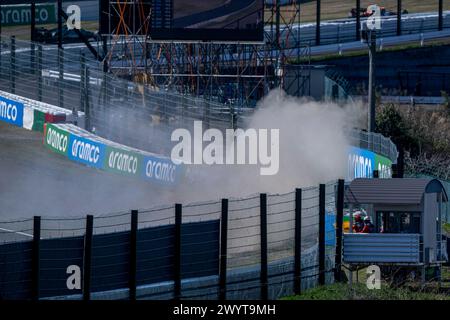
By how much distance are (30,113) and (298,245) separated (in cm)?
1161

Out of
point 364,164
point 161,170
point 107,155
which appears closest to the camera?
point 161,170

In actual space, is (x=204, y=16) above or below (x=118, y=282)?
above

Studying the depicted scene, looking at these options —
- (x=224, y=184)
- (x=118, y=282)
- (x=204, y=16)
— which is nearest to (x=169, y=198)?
(x=224, y=184)

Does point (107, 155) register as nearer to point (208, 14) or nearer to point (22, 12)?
point (208, 14)

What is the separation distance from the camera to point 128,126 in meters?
24.3

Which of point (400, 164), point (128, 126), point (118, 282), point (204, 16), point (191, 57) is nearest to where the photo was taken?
point (118, 282)

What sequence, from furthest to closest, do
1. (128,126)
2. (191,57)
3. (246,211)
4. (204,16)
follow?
(191,57) → (204,16) → (128,126) → (246,211)

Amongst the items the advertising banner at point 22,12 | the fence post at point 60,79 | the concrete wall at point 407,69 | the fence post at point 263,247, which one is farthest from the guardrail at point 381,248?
the advertising banner at point 22,12

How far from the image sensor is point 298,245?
1565 centimetres

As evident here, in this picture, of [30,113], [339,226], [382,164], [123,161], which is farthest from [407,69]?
[339,226]

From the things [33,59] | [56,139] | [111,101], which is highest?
[33,59]
